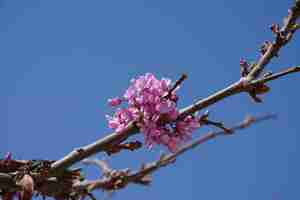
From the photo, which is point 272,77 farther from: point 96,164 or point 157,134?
point 96,164

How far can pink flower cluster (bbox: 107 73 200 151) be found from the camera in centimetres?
247

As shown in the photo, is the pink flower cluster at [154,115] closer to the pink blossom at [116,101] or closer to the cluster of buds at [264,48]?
the pink blossom at [116,101]

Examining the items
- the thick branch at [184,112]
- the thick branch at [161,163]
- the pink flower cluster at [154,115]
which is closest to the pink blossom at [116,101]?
the pink flower cluster at [154,115]

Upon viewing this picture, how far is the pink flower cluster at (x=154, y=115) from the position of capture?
8.11ft

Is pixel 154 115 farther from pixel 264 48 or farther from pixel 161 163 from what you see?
pixel 161 163

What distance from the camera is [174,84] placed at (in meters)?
2.51

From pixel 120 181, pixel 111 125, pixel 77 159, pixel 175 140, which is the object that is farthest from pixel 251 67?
pixel 120 181

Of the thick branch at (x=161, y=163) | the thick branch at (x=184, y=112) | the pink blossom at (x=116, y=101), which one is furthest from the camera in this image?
the pink blossom at (x=116, y=101)

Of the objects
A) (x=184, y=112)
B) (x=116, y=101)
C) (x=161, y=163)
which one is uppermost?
(x=116, y=101)

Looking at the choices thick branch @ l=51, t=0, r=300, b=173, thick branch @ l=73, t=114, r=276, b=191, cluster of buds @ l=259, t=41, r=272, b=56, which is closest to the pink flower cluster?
thick branch @ l=51, t=0, r=300, b=173

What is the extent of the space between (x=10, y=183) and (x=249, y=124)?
179cm

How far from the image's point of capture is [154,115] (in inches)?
99.3

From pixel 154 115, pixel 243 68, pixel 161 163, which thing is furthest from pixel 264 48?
pixel 161 163

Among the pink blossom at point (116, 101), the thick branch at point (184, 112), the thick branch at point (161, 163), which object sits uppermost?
the pink blossom at point (116, 101)
